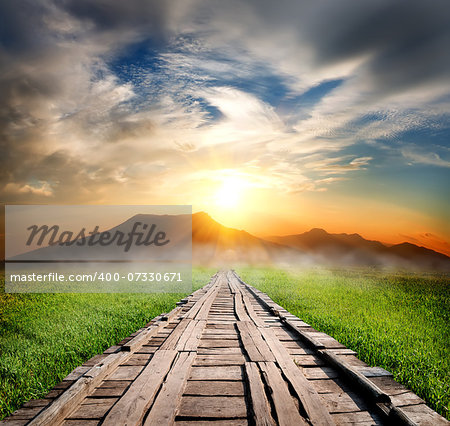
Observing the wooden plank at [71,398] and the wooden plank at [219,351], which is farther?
the wooden plank at [219,351]

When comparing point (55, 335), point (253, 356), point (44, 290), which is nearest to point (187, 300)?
point (55, 335)

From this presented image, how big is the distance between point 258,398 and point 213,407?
0.48 m

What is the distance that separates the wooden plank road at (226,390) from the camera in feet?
7.72

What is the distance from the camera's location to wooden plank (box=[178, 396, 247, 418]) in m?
2.46

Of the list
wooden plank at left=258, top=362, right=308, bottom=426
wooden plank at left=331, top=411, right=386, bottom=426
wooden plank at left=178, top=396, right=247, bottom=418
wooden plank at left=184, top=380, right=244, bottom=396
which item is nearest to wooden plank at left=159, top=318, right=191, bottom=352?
wooden plank at left=184, top=380, right=244, bottom=396

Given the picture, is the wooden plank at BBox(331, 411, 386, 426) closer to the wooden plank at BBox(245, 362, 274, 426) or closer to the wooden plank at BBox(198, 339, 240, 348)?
the wooden plank at BBox(245, 362, 274, 426)

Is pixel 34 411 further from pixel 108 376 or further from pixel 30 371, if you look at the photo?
pixel 30 371

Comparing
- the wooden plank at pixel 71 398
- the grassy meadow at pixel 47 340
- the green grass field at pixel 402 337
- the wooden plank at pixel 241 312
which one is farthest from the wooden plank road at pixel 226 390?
the wooden plank at pixel 241 312

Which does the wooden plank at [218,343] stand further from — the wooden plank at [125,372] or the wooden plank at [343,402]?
the wooden plank at [343,402]

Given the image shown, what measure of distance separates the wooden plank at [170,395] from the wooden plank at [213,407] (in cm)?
11

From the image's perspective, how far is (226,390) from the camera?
293 cm

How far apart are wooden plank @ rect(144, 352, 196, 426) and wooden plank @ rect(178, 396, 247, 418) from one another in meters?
0.11

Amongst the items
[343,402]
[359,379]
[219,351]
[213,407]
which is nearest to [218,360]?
[219,351]

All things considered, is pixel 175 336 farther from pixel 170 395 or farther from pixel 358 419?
pixel 358 419
